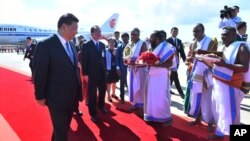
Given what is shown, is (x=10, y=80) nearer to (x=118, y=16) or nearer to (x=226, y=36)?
(x=226, y=36)

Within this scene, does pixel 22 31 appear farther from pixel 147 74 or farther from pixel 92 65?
pixel 147 74

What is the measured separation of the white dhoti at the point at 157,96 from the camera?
20.0ft

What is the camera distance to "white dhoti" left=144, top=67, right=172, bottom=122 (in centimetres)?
610

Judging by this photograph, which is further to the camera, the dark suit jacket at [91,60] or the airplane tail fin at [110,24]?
the airplane tail fin at [110,24]

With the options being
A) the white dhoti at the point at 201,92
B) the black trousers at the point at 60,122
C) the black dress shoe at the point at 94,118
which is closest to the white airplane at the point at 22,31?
the black dress shoe at the point at 94,118

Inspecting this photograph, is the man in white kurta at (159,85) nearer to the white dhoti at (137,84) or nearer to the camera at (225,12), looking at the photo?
the white dhoti at (137,84)

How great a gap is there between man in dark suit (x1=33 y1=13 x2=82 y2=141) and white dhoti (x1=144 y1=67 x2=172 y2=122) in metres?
2.31

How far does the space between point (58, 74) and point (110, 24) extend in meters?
60.3

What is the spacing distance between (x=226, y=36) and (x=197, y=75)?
1195 millimetres

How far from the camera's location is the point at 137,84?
723 centimetres

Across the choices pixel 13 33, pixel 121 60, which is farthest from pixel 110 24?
pixel 121 60

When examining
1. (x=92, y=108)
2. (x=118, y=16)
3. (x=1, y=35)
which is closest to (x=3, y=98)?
(x=92, y=108)

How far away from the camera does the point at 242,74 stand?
482cm

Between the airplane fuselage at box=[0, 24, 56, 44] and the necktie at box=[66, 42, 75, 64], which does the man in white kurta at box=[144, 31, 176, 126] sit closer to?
the necktie at box=[66, 42, 75, 64]
